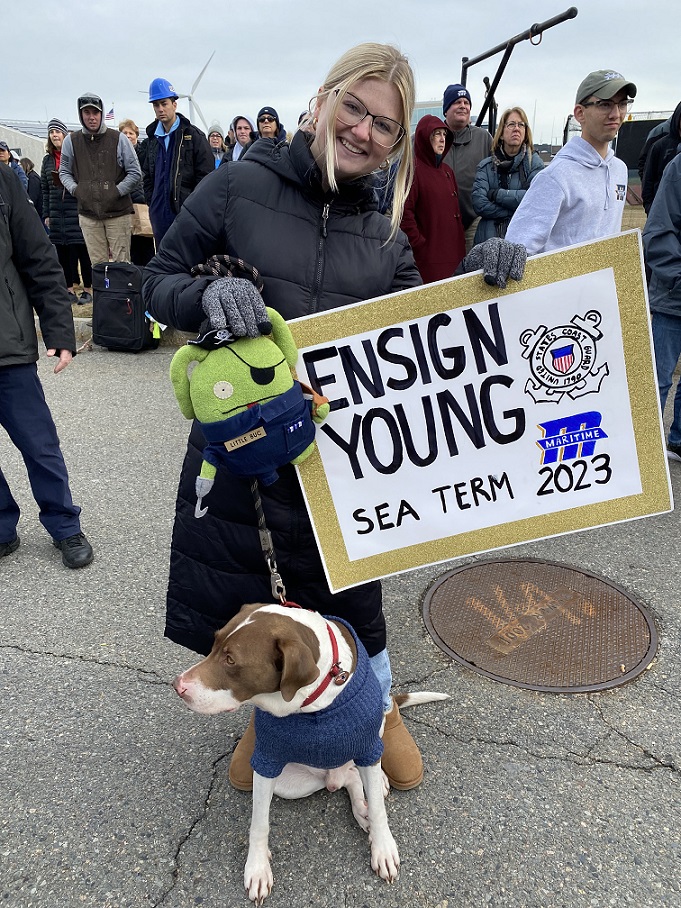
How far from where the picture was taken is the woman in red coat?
5.13 m

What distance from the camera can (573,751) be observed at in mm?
2270

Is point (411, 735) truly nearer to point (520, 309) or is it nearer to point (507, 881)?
point (507, 881)

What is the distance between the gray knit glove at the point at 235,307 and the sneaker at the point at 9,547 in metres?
2.58

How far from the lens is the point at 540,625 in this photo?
115 inches

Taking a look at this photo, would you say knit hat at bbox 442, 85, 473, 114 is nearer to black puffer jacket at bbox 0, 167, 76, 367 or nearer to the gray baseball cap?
the gray baseball cap

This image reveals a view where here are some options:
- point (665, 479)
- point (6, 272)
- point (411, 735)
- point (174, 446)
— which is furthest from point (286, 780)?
point (174, 446)

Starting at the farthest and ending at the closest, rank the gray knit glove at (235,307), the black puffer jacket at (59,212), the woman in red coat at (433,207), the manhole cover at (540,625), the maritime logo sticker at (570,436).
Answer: the black puffer jacket at (59,212) < the woman in red coat at (433,207) < the manhole cover at (540,625) < the maritime logo sticker at (570,436) < the gray knit glove at (235,307)

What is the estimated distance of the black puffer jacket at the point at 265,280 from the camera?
1780 millimetres

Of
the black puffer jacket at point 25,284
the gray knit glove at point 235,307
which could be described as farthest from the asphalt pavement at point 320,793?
the gray knit glove at point 235,307

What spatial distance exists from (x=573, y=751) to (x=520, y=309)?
148 cm

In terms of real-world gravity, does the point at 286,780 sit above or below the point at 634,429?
below

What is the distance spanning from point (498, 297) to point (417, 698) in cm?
145

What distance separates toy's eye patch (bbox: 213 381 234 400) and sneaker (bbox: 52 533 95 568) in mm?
2212

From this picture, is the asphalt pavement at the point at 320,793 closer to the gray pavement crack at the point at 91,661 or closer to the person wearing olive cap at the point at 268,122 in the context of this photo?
the gray pavement crack at the point at 91,661
